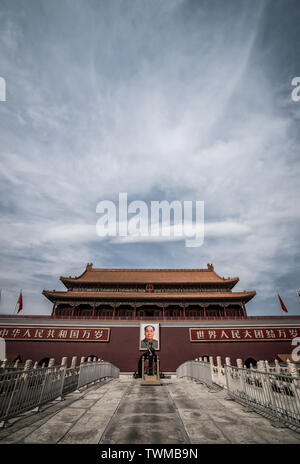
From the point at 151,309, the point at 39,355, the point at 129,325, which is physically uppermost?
the point at 151,309

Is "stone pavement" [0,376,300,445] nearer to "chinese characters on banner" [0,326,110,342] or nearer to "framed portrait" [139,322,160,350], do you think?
"framed portrait" [139,322,160,350]

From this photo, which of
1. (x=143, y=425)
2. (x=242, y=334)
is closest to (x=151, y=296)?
(x=242, y=334)

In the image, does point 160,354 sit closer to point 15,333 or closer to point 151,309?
point 151,309

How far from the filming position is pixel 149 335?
1891 cm

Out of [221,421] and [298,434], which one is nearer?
[298,434]

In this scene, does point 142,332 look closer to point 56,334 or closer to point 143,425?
point 56,334

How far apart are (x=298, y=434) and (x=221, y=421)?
4.47 ft

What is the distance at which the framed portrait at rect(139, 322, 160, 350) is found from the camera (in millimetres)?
18641

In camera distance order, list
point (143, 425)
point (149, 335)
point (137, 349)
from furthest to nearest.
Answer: point (149, 335), point (137, 349), point (143, 425)

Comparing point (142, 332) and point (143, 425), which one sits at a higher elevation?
point (142, 332)

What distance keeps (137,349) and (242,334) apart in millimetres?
9653
